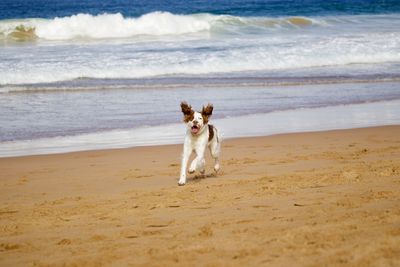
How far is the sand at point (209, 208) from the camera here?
4988 millimetres

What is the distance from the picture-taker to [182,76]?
20453mm

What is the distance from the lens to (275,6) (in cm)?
4797

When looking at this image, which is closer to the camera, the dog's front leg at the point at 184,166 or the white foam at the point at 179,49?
the dog's front leg at the point at 184,166

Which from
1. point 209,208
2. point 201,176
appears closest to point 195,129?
point 201,176

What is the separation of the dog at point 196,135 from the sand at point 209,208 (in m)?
0.20

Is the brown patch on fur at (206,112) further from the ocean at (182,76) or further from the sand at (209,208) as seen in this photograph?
the ocean at (182,76)

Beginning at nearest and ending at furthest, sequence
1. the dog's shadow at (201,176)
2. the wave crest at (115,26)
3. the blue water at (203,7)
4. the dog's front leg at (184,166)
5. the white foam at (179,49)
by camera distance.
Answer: the dog's front leg at (184,166), the dog's shadow at (201,176), the white foam at (179,49), the wave crest at (115,26), the blue water at (203,7)

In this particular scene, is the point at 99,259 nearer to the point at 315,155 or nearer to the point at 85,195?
the point at 85,195

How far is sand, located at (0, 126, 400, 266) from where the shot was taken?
499cm

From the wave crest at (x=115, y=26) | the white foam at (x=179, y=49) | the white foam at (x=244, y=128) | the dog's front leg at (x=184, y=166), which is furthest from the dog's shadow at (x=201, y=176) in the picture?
the wave crest at (x=115, y=26)

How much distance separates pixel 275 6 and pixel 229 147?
126ft

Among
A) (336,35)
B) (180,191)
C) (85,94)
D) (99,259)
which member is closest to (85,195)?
(180,191)

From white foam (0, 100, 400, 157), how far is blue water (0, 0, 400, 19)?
2841cm

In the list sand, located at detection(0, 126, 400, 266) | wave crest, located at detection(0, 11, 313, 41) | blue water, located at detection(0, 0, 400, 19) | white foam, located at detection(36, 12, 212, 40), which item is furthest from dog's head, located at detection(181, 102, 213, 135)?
blue water, located at detection(0, 0, 400, 19)
